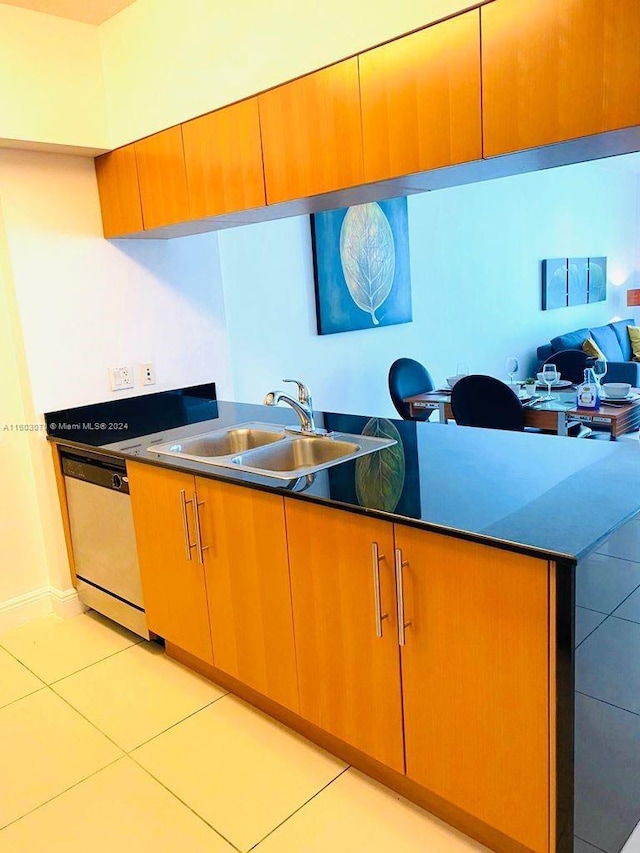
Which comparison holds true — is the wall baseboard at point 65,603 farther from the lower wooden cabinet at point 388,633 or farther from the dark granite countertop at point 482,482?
the lower wooden cabinet at point 388,633

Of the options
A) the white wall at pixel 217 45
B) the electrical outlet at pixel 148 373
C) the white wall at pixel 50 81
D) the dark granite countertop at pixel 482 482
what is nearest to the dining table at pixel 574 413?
the dark granite countertop at pixel 482 482

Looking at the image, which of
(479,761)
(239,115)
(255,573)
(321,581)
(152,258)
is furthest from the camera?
(152,258)

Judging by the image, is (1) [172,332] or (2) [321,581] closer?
(2) [321,581]

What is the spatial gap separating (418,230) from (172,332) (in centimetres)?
253

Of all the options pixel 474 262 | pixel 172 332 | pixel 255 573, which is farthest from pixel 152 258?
pixel 474 262

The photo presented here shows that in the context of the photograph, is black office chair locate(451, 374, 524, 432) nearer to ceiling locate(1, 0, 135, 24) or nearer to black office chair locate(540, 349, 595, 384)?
black office chair locate(540, 349, 595, 384)

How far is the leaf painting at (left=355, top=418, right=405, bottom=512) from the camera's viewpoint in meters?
1.65

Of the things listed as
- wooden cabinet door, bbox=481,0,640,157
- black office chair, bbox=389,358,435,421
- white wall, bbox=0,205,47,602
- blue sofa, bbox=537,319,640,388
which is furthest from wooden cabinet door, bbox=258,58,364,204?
blue sofa, bbox=537,319,640,388

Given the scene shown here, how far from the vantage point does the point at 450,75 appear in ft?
5.49

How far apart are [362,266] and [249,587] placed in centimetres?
286

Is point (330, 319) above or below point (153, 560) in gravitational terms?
above

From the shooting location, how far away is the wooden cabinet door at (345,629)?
167cm

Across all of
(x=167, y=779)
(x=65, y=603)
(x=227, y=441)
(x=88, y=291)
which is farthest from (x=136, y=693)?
(x=88, y=291)

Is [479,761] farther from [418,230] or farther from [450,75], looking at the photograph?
[418,230]
